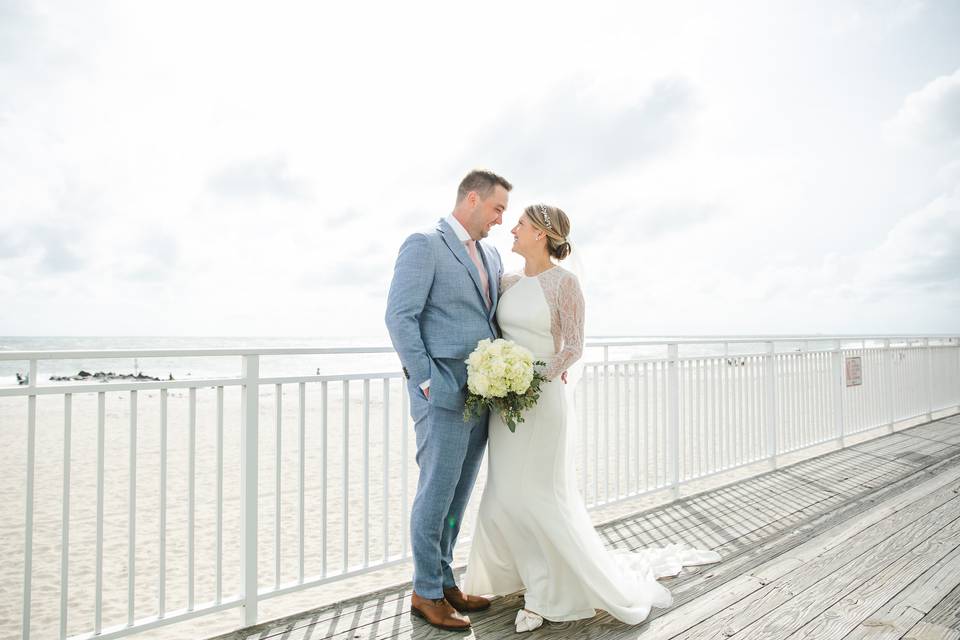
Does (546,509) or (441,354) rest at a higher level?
(441,354)

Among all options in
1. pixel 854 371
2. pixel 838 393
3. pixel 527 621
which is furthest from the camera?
pixel 854 371

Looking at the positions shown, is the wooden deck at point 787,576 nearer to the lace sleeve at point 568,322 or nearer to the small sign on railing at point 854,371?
the lace sleeve at point 568,322

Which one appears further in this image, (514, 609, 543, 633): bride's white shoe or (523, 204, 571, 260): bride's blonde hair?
(523, 204, 571, 260): bride's blonde hair

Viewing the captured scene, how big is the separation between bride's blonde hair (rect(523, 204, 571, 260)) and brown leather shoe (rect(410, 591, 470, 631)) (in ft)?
5.37

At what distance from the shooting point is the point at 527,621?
2.10m

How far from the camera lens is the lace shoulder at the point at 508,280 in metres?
2.46

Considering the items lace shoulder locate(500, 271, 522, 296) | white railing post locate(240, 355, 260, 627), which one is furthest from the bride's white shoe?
lace shoulder locate(500, 271, 522, 296)

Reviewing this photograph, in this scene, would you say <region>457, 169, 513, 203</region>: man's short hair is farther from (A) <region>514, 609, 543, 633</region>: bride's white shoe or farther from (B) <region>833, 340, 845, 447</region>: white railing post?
(B) <region>833, 340, 845, 447</region>: white railing post

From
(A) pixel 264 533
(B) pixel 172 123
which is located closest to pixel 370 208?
(B) pixel 172 123

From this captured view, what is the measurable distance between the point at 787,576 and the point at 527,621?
4.60 ft

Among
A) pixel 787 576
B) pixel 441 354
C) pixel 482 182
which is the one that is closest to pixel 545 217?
pixel 482 182

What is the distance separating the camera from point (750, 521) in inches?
136

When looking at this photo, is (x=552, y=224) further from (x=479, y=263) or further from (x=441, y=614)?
(x=441, y=614)

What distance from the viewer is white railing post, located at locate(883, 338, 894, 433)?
6465 mm
